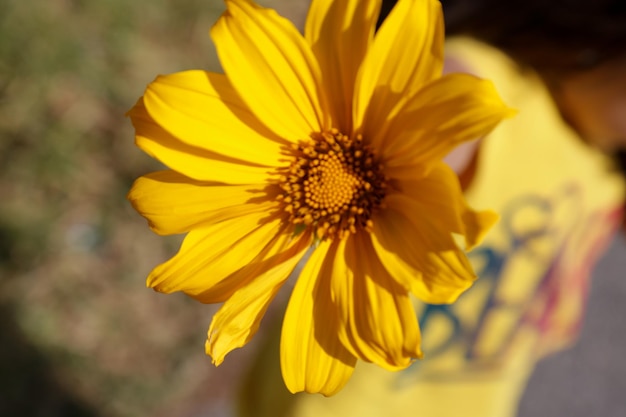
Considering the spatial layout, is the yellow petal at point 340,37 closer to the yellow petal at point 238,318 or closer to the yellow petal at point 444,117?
the yellow petal at point 444,117

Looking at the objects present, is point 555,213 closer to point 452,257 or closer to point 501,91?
point 501,91

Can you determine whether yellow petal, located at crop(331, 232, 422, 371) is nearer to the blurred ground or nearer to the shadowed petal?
the shadowed petal

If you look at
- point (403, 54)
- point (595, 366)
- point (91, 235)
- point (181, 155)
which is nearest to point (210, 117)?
point (181, 155)

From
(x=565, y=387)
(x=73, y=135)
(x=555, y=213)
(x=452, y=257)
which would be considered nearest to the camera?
(x=452, y=257)

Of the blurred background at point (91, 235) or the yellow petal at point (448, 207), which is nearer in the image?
the yellow petal at point (448, 207)

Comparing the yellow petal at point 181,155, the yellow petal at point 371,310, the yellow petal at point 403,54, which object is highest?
the yellow petal at point 403,54

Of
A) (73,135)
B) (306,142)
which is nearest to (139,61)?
(73,135)

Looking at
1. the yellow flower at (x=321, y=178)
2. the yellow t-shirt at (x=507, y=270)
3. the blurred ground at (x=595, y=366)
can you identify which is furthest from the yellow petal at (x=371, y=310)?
the blurred ground at (x=595, y=366)
